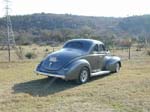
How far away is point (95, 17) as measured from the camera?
93.8m

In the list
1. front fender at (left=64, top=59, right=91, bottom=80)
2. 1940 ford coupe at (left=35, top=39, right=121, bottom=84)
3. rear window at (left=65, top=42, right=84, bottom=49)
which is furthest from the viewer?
rear window at (left=65, top=42, right=84, bottom=49)

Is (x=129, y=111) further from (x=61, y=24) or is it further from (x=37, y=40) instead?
(x=61, y=24)

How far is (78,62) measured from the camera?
992 cm

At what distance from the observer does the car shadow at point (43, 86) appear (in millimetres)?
8625

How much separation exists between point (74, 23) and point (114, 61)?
242 feet

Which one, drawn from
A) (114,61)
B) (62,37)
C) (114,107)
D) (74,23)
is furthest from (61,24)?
(114,107)

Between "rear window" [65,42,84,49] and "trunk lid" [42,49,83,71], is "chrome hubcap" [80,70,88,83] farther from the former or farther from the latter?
"rear window" [65,42,84,49]

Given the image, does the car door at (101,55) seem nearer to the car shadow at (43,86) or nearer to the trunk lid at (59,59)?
the car shadow at (43,86)

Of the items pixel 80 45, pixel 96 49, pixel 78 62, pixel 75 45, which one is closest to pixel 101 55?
pixel 96 49

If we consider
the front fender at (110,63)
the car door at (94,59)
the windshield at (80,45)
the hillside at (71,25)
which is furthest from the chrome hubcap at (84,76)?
the hillside at (71,25)

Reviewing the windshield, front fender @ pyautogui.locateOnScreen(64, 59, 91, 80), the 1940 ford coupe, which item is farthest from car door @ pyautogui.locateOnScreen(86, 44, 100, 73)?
front fender @ pyautogui.locateOnScreen(64, 59, 91, 80)

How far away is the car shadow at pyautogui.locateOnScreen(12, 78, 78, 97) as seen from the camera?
8625mm

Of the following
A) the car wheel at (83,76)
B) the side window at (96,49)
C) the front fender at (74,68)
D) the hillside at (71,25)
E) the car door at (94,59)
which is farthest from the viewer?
the hillside at (71,25)

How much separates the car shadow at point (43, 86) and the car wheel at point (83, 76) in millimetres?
246
